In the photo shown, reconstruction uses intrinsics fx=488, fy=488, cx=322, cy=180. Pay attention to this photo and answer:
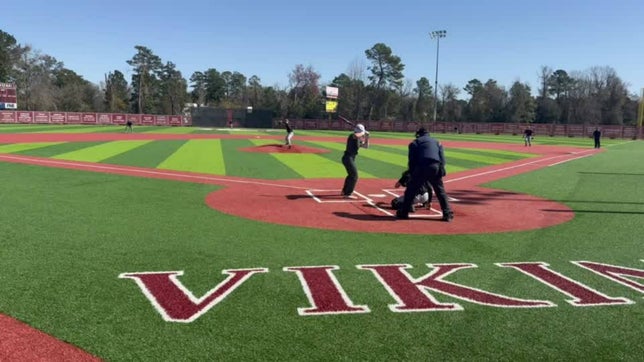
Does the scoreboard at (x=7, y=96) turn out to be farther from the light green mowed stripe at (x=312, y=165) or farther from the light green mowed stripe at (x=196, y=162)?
the light green mowed stripe at (x=312, y=165)

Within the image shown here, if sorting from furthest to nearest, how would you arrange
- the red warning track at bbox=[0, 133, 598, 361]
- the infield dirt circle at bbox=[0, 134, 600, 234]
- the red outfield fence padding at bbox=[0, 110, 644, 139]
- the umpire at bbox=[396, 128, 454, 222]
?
the red outfield fence padding at bbox=[0, 110, 644, 139] → the umpire at bbox=[396, 128, 454, 222] → the infield dirt circle at bbox=[0, 134, 600, 234] → the red warning track at bbox=[0, 133, 598, 361]

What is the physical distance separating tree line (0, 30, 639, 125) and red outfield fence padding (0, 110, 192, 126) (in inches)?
1119

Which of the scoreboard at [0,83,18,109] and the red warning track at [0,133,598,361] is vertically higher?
the scoreboard at [0,83,18,109]

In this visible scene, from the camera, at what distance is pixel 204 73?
445 ft

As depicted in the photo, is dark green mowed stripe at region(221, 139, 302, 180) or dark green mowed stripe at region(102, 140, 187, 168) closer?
dark green mowed stripe at region(221, 139, 302, 180)

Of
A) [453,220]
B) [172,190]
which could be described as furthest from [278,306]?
[172,190]

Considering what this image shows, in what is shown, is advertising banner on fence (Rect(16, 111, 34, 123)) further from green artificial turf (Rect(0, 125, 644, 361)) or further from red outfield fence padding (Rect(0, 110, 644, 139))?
green artificial turf (Rect(0, 125, 644, 361))

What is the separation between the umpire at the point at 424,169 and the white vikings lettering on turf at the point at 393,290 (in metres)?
3.04

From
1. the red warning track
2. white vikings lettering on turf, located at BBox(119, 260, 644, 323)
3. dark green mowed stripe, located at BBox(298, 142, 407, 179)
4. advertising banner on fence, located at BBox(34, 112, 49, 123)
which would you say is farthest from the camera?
advertising banner on fence, located at BBox(34, 112, 49, 123)

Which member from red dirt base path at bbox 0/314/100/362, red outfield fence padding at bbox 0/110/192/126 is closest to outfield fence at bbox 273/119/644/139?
red outfield fence padding at bbox 0/110/192/126

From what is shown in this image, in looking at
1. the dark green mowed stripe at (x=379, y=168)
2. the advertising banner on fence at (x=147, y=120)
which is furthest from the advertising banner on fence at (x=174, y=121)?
the dark green mowed stripe at (x=379, y=168)

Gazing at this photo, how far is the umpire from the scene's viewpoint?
977cm

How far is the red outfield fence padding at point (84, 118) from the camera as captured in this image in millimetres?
63906

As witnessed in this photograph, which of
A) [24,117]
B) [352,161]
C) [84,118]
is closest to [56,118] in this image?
[84,118]
